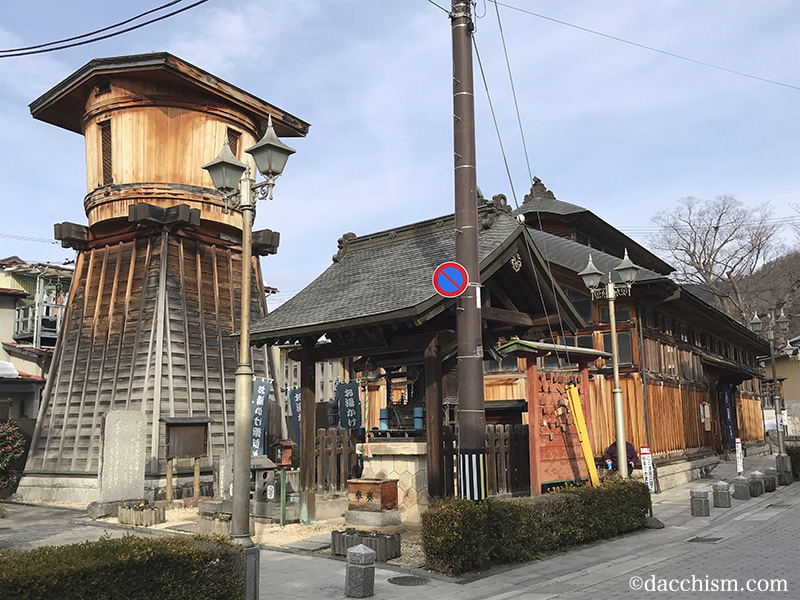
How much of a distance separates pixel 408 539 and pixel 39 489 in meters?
15.6

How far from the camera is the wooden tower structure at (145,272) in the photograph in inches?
886

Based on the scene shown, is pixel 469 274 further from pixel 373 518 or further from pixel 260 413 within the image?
pixel 260 413

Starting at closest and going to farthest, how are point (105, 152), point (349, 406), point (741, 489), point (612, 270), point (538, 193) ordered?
point (741, 489)
point (612, 270)
point (349, 406)
point (105, 152)
point (538, 193)

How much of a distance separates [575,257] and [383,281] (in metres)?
11.2

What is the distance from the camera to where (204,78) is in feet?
79.1

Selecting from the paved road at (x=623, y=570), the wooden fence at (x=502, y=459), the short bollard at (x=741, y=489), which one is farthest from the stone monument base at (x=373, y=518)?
the short bollard at (x=741, y=489)

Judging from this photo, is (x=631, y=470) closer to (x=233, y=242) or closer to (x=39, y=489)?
(x=233, y=242)

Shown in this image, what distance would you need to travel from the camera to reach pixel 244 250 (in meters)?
8.99

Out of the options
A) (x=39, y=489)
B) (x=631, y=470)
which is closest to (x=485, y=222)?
(x=631, y=470)

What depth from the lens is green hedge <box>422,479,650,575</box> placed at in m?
9.90

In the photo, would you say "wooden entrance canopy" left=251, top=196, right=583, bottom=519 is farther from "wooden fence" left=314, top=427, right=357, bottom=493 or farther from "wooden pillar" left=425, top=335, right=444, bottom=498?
"wooden fence" left=314, top=427, right=357, bottom=493

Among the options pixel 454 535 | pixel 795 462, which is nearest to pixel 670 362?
pixel 795 462

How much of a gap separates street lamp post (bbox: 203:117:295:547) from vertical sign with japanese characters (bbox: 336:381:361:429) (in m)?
15.2

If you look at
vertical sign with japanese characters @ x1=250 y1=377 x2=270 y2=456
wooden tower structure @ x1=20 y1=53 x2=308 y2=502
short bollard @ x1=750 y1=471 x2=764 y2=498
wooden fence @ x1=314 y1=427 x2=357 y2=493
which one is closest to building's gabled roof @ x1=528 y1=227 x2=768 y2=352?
short bollard @ x1=750 y1=471 x2=764 y2=498
